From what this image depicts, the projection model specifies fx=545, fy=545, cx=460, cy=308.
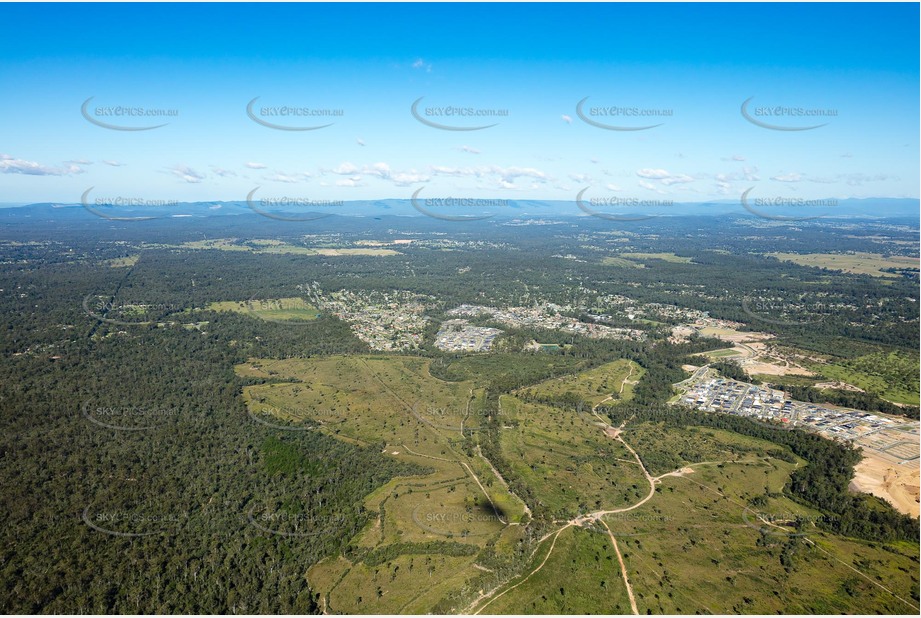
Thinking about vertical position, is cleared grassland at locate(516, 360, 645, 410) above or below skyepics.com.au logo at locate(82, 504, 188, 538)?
below

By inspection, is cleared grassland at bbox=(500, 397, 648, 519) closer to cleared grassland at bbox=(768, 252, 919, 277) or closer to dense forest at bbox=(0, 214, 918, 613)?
dense forest at bbox=(0, 214, 918, 613)

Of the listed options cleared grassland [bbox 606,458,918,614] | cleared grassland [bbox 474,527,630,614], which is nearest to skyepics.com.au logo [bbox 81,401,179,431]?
cleared grassland [bbox 474,527,630,614]

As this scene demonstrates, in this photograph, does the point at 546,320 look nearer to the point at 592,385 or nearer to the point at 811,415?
the point at 592,385

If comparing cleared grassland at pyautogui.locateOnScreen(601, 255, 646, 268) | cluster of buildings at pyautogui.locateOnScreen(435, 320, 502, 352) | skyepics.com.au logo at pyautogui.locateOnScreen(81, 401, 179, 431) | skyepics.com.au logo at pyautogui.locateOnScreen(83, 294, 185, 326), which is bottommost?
cluster of buildings at pyautogui.locateOnScreen(435, 320, 502, 352)

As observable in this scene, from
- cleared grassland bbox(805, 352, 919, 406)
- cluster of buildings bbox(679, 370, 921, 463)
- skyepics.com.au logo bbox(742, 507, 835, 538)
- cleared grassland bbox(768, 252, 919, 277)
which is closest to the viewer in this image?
skyepics.com.au logo bbox(742, 507, 835, 538)

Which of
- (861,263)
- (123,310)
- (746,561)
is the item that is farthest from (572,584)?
(861,263)

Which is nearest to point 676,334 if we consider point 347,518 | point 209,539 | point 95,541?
point 347,518

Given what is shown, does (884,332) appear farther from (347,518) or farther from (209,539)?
(209,539)

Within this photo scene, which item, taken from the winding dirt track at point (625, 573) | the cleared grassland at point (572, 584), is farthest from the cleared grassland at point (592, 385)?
the cleared grassland at point (572, 584)
